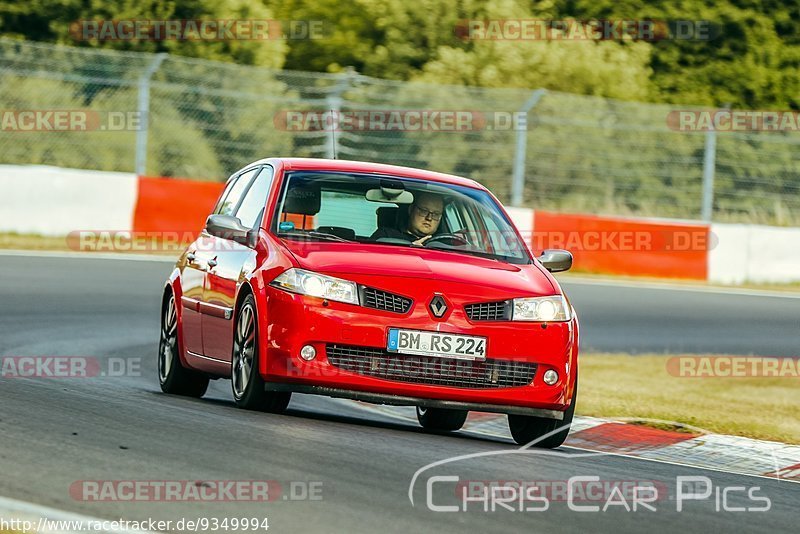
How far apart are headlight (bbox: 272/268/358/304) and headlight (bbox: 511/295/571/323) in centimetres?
90

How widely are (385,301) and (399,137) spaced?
834 inches

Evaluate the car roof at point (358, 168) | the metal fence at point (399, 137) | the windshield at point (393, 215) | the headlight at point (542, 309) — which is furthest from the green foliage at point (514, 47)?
the headlight at point (542, 309)

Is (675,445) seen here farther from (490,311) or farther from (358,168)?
(358,168)

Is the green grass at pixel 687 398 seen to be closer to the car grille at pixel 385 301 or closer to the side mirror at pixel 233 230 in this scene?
the car grille at pixel 385 301

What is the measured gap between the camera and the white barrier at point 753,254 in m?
26.0

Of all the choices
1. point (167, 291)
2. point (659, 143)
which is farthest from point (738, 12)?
point (167, 291)

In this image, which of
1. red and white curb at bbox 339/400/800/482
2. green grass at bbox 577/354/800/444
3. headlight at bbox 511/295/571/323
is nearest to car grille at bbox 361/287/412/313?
headlight at bbox 511/295/571/323

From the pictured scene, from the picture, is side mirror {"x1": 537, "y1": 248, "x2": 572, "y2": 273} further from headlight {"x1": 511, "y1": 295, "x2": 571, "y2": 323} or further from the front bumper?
the front bumper

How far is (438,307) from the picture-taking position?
8625mm

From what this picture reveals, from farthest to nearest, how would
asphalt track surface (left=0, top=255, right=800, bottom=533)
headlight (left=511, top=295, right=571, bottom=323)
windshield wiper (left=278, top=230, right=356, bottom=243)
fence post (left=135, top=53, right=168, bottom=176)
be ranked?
fence post (left=135, top=53, right=168, bottom=176) → windshield wiper (left=278, top=230, right=356, bottom=243) → headlight (left=511, top=295, right=571, bottom=323) → asphalt track surface (left=0, top=255, right=800, bottom=533)

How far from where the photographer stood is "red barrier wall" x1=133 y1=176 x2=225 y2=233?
24031mm

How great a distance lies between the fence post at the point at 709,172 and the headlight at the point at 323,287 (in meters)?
19.2

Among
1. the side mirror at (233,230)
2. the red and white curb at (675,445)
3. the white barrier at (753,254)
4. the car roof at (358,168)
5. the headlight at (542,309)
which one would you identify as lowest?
the white barrier at (753,254)

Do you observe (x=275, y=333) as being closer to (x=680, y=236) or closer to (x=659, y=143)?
(x=680, y=236)
